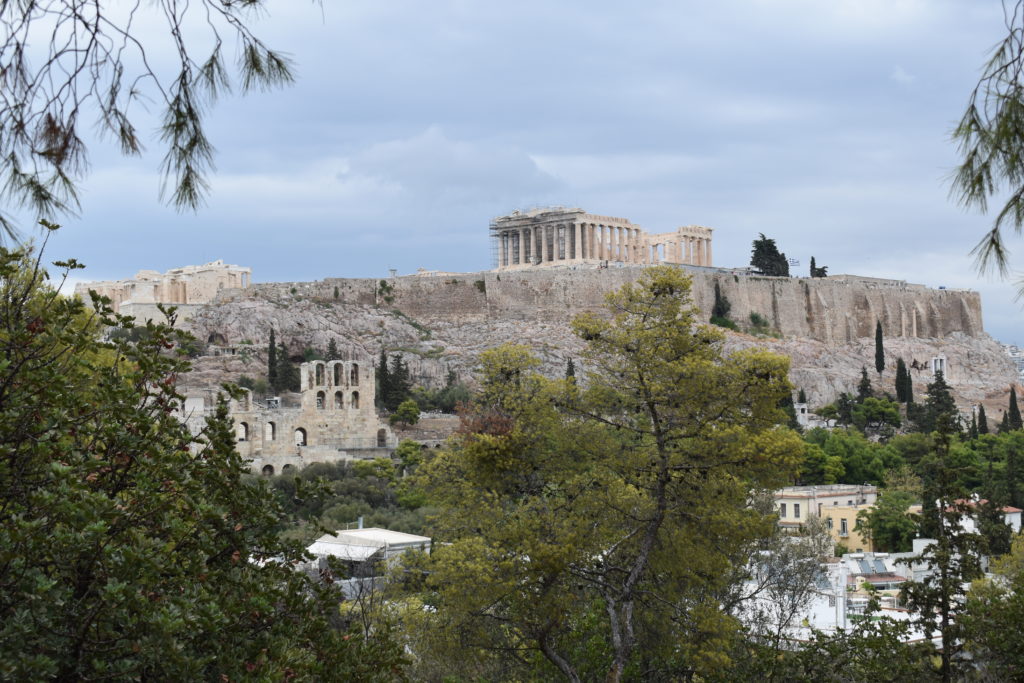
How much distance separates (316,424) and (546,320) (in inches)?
785

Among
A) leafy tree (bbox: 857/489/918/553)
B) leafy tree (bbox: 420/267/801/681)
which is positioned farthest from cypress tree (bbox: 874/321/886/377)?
leafy tree (bbox: 420/267/801/681)

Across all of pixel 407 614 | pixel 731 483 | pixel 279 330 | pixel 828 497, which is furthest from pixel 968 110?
pixel 279 330

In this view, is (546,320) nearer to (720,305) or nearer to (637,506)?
(720,305)

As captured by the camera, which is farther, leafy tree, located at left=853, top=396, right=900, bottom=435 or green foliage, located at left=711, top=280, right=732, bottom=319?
green foliage, located at left=711, top=280, right=732, bottom=319

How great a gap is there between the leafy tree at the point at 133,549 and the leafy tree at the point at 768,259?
58.3 meters

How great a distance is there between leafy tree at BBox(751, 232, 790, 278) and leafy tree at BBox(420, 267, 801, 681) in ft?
169

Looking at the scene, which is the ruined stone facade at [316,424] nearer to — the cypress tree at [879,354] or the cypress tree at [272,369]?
the cypress tree at [272,369]

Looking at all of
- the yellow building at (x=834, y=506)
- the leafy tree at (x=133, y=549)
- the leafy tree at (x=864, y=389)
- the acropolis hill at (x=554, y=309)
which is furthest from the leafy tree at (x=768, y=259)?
the leafy tree at (x=133, y=549)

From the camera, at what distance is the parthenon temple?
61.2 meters

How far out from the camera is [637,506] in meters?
11.4

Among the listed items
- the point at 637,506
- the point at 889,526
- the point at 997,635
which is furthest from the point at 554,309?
the point at 997,635

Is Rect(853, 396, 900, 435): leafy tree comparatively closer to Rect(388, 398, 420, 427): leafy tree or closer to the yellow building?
the yellow building

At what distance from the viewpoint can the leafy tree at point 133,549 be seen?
416cm

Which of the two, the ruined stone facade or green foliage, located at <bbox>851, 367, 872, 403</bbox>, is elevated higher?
green foliage, located at <bbox>851, 367, 872, 403</bbox>
